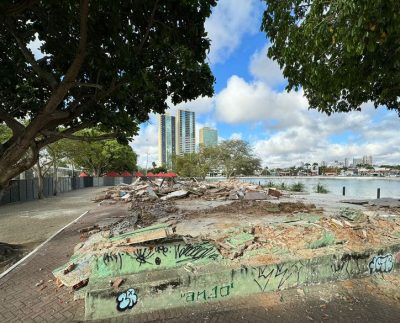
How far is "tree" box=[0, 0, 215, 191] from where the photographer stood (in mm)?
6371

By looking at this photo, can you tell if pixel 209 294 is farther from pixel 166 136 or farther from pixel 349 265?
pixel 166 136

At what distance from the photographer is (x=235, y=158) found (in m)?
52.7

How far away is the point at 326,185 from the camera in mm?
27734

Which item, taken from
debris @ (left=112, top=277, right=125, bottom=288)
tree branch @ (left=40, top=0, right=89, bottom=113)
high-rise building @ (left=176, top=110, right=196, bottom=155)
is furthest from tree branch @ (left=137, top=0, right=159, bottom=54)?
high-rise building @ (left=176, top=110, right=196, bottom=155)

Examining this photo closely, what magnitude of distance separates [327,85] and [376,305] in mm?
3820

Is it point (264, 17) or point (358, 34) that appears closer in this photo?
point (358, 34)

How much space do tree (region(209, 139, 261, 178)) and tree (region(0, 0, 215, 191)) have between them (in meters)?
43.6

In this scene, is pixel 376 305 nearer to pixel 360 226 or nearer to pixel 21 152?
pixel 360 226

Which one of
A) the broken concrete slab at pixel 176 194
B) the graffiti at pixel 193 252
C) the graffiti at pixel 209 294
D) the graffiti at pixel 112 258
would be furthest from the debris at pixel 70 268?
the broken concrete slab at pixel 176 194

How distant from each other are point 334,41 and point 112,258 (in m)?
4.62

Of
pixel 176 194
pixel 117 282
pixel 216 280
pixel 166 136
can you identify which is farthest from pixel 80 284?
pixel 166 136

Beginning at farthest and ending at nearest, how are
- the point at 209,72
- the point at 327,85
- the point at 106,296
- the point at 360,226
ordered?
1. the point at 209,72
2. the point at 360,226
3. the point at 327,85
4. the point at 106,296

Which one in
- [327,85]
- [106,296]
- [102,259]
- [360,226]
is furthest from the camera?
[360,226]

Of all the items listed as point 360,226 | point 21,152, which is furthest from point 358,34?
point 21,152
